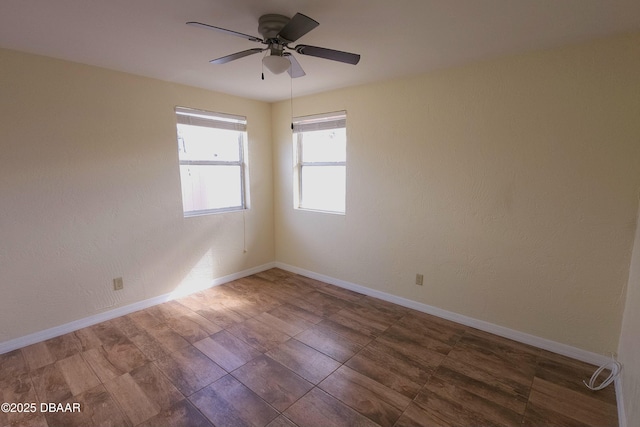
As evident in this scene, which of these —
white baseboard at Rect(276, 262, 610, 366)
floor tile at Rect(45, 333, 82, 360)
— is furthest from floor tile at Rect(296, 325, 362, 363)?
floor tile at Rect(45, 333, 82, 360)

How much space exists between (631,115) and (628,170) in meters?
0.36

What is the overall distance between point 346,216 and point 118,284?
97.3 inches

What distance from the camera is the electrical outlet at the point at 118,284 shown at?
2.87 metres

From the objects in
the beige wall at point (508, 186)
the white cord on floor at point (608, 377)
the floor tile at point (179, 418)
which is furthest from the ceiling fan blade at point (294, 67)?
the white cord on floor at point (608, 377)

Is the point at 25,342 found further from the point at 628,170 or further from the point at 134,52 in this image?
the point at 628,170

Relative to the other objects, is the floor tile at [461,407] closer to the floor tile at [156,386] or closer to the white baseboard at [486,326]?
the white baseboard at [486,326]

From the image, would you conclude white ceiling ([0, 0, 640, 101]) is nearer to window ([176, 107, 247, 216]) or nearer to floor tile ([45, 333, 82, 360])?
window ([176, 107, 247, 216])

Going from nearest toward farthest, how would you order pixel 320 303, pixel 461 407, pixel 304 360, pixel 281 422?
1. pixel 281 422
2. pixel 461 407
3. pixel 304 360
4. pixel 320 303

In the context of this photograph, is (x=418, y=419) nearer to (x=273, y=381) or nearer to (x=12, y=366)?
(x=273, y=381)

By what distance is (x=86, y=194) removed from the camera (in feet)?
8.69

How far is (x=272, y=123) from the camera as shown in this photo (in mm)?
4117

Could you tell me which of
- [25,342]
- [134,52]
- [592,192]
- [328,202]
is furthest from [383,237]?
[25,342]

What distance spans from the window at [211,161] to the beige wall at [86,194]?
14 centimetres

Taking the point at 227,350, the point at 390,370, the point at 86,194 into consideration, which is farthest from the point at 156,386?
the point at 86,194
